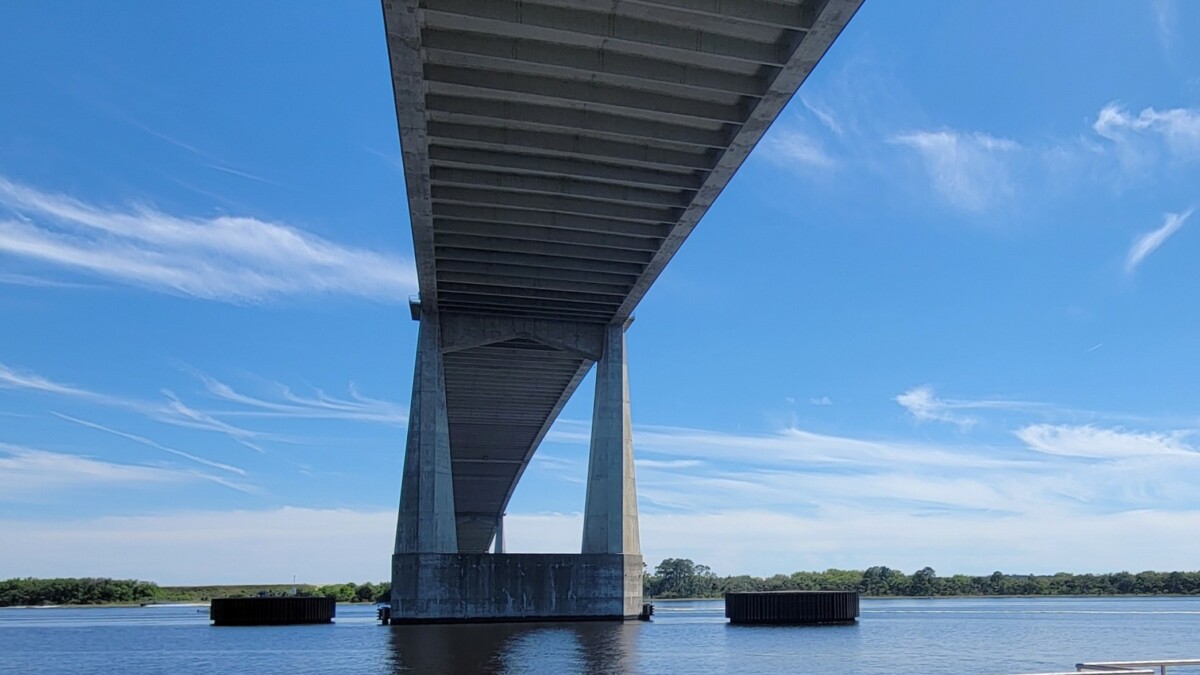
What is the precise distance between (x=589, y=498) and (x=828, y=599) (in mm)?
20485

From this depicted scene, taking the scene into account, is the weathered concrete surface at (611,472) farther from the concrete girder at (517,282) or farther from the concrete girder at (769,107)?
the concrete girder at (769,107)

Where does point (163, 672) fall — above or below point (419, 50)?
below

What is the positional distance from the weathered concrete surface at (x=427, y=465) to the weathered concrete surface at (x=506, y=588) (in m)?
1.31

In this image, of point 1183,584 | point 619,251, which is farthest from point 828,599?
point 1183,584

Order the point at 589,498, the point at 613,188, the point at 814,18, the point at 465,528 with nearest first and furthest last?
the point at 814,18 → the point at 613,188 → the point at 589,498 → the point at 465,528

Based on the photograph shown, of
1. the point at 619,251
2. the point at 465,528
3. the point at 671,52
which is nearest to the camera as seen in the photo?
the point at 671,52

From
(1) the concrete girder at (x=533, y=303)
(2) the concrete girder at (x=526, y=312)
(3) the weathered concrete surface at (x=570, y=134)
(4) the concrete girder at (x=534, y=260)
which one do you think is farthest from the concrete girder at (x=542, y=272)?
(2) the concrete girder at (x=526, y=312)

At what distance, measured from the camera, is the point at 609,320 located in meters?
50.7

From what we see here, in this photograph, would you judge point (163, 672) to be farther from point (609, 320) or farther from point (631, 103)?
point (609, 320)

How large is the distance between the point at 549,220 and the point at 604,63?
11.7 metres

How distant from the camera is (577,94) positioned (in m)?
28.9

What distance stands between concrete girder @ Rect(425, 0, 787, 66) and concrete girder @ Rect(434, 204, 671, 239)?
1192cm

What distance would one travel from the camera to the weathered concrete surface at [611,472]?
47.0 m

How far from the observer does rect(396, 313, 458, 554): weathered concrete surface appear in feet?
148
